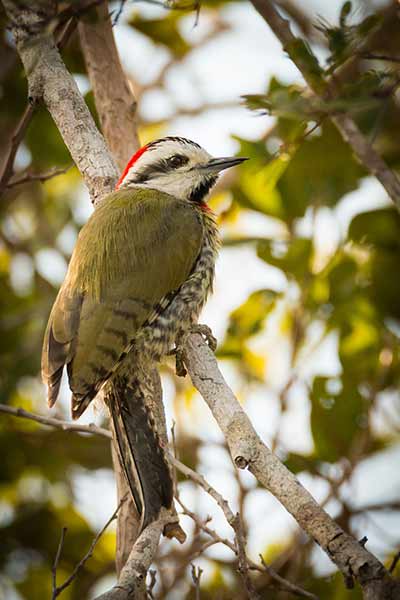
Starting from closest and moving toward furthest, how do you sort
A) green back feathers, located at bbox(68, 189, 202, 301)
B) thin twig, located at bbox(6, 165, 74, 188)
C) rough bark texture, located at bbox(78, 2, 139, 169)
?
green back feathers, located at bbox(68, 189, 202, 301)
thin twig, located at bbox(6, 165, 74, 188)
rough bark texture, located at bbox(78, 2, 139, 169)

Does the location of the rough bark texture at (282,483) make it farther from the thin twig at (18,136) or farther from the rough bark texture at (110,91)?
the rough bark texture at (110,91)

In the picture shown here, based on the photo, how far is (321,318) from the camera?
14.3 feet

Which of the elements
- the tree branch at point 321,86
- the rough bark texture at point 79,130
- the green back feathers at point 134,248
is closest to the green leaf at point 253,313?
the green back feathers at point 134,248

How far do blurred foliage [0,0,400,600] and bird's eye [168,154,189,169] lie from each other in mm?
300

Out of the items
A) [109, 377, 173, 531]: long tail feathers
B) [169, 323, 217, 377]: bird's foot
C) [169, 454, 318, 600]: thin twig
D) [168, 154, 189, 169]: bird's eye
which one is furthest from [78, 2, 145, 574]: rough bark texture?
Answer: [169, 454, 318, 600]: thin twig

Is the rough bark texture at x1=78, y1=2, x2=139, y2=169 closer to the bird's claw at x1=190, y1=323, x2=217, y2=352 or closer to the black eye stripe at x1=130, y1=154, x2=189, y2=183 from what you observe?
the black eye stripe at x1=130, y1=154, x2=189, y2=183

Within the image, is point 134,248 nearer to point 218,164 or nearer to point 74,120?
point 74,120

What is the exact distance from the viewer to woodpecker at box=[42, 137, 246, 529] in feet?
10.8

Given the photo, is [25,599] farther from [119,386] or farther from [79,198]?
[79,198]

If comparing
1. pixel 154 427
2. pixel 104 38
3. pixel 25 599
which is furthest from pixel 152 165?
pixel 25 599

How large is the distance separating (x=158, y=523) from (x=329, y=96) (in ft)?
5.48

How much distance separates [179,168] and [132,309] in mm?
1216

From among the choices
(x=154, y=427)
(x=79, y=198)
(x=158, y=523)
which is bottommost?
(x=158, y=523)

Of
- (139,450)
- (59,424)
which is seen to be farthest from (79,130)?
(139,450)
